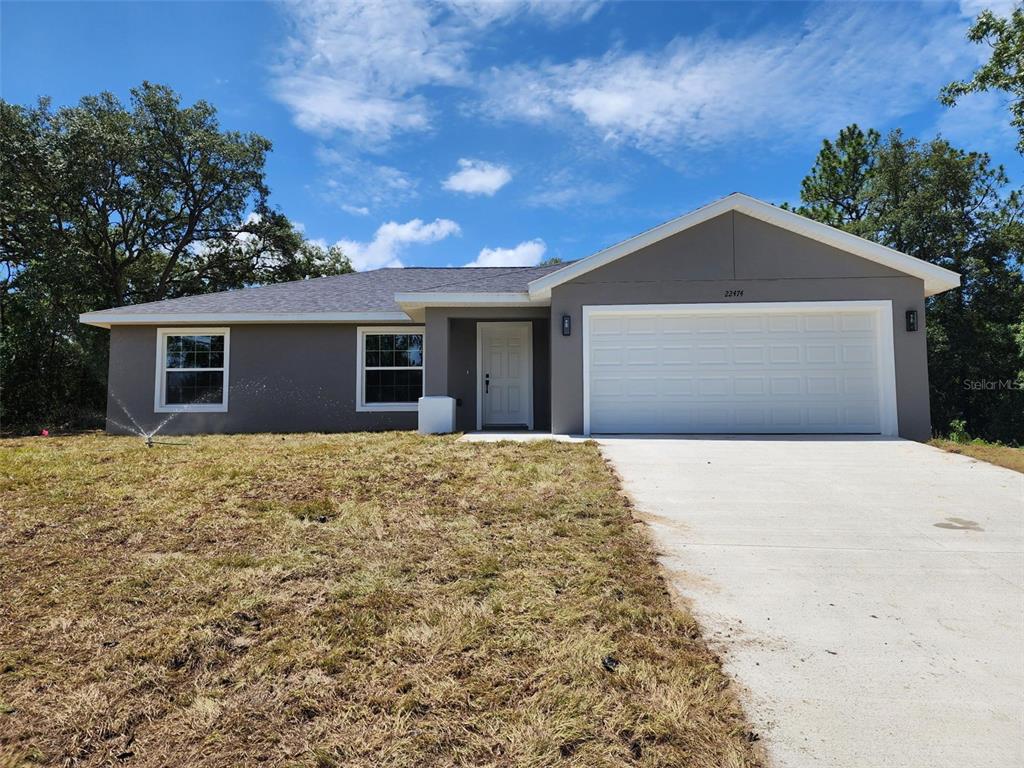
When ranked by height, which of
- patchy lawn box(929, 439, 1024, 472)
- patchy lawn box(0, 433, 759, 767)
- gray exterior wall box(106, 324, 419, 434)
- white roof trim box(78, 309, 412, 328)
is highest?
white roof trim box(78, 309, 412, 328)

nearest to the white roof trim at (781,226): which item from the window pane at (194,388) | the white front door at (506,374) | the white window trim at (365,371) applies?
the white front door at (506,374)

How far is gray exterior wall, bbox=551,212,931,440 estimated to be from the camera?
8.86 meters

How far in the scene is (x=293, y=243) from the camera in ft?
74.0

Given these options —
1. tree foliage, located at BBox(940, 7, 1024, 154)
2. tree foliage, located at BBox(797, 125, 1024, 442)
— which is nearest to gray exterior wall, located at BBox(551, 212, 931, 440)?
tree foliage, located at BBox(940, 7, 1024, 154)

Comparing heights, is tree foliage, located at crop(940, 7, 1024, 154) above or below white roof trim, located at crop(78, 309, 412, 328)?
above

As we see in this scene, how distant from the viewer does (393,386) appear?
1201 cm

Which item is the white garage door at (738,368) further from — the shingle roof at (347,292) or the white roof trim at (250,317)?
the white roof trim at (250,317)

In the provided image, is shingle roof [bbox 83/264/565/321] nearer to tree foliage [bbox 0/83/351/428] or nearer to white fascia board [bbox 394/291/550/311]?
white fascia board [bbox 394/291/550/311]

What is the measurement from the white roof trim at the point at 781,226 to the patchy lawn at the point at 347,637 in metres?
5.34

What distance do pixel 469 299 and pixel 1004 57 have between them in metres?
16.4

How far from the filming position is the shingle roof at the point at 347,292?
11.5 metres

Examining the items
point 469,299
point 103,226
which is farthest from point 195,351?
point 103,226

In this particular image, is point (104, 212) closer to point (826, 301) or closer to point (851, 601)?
point (826, 301)

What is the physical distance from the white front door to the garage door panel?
2.48m
